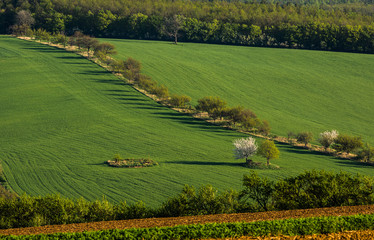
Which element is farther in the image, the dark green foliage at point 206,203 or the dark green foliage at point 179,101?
the dark green foliage at point 179,101

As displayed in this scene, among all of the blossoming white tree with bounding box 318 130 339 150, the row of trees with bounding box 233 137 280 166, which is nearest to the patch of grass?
the row of trees with bounding box 233 137 280 166

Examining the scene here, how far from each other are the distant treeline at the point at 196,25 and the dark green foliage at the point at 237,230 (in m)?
143

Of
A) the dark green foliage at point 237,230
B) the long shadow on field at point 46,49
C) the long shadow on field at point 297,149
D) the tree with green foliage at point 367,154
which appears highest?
the long shadow on field at point 46,49

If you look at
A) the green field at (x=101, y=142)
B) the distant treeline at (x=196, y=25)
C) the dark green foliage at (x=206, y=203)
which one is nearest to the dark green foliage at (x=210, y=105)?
the green field at (x=101, y=142)

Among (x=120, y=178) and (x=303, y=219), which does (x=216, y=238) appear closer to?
(x=303, y=219)

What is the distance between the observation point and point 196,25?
591 ft

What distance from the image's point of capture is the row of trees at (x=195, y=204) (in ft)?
136

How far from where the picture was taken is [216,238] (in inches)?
1164

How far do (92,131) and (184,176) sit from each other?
29620 mm

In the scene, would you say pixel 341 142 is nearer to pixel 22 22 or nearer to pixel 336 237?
pixel 336 237

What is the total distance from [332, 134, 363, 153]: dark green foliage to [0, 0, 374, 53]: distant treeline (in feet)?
272

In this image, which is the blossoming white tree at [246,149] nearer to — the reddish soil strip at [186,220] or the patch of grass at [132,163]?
the patch of grass at [132,163]

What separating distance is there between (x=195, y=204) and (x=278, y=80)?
101 meters

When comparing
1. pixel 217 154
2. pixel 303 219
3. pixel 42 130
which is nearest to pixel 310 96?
pixel 217 154
